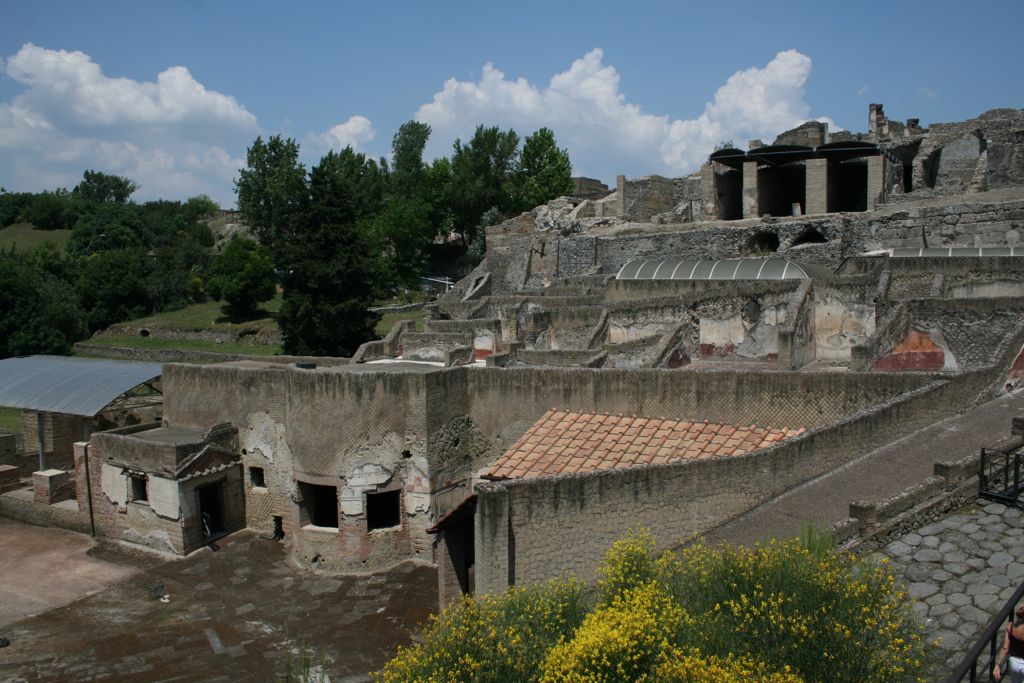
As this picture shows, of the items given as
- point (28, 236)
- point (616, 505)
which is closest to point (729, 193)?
point (616, 505)

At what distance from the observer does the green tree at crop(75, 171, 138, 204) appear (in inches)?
4053

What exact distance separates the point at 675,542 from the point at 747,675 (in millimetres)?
4593

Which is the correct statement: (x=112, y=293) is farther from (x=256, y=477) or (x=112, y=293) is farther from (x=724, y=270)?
(x=724, y=270)

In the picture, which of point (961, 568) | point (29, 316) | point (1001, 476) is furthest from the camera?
point (29, 316)

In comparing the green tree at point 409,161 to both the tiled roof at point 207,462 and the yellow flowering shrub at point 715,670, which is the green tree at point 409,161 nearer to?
the tiled roof at point 207,462

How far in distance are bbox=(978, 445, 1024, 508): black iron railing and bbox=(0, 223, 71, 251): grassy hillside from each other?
8025cm

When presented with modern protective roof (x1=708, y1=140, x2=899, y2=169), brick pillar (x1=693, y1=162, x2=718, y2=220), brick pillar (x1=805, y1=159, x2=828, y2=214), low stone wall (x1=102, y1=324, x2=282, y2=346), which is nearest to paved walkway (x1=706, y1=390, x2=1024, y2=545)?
brick pillar (x1=805, y1=159, x2=828, y2=214)

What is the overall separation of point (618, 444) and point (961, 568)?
249 inches

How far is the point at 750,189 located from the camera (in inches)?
1291

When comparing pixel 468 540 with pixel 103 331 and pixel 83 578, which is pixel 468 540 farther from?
pixel 103 331

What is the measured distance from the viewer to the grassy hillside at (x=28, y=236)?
7800cm

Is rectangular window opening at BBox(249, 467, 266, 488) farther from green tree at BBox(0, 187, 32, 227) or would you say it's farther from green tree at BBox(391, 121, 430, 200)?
green tree at BBox(0, 187, 32, 227)

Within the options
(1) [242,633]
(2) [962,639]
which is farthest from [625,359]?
(2) [962,639]

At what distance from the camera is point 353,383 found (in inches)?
658
